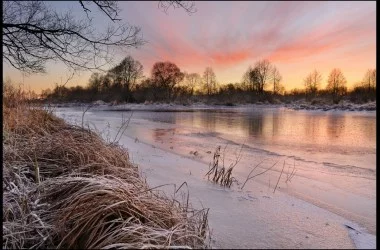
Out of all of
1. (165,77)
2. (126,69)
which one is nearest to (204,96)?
(165,77)

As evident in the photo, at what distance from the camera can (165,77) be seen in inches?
2330

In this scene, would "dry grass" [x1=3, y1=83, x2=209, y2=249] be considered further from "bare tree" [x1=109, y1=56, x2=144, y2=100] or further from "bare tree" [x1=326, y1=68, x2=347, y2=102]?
"bare tree" [x1=326, y1=68, x2=347, y2=102]

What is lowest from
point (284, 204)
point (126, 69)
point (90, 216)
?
point (284, 204)

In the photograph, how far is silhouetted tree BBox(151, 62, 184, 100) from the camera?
5509 centimetres

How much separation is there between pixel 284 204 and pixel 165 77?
56.5 m

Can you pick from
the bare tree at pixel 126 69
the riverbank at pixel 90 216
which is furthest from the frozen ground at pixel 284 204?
the bare tree at pixel 126 69

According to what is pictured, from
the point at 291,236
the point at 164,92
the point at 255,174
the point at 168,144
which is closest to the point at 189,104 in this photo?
the point at 164,92

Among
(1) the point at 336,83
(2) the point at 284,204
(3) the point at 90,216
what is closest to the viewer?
(3) the point at 90,216

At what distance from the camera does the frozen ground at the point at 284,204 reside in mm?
2642

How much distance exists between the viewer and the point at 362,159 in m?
7.16

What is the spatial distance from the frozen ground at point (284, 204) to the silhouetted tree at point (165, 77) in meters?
47.1

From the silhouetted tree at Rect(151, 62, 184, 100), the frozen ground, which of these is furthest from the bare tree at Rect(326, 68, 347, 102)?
the frozen ground

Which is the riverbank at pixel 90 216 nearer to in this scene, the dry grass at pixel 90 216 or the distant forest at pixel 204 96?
the dry grass at pixel 90 216

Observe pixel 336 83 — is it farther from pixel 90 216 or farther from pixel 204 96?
pixel 90 216
